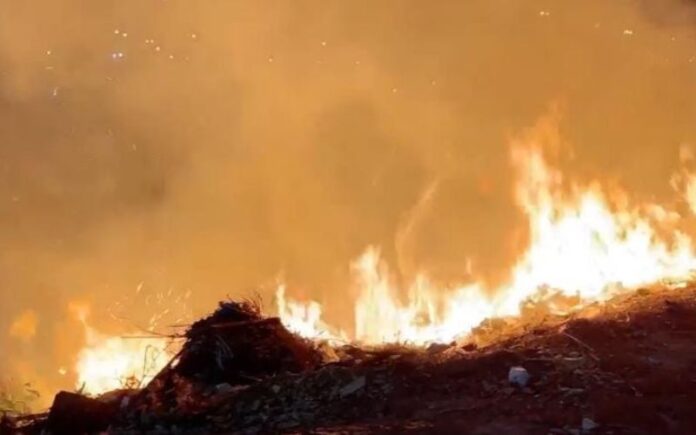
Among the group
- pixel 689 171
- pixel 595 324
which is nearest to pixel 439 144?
pixel 689 171

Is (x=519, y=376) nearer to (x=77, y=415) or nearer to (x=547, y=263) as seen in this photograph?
(x=77, y=415)

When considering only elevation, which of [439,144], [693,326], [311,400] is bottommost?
[311,400]

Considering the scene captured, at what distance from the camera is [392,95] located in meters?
11.8

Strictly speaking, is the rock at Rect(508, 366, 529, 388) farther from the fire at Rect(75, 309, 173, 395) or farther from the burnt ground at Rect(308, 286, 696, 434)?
the fire at Rect(75, 309, 173, 395)

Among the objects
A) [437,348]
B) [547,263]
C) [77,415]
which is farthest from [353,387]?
[547,263]

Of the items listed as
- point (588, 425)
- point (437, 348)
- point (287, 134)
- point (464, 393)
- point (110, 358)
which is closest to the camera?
point (588, 425)

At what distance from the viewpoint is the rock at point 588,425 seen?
20.5 ft

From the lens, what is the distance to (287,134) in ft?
39.8

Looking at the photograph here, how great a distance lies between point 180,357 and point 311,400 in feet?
4.15

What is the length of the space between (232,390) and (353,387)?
85 centimetres

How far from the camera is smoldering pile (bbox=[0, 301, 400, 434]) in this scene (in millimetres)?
6781

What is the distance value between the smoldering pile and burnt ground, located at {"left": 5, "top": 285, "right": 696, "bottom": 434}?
1 centimetres

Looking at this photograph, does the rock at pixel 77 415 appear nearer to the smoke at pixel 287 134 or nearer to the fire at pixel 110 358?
the fire at pixel 110 358

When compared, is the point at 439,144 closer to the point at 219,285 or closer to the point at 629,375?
the point at 219,285
